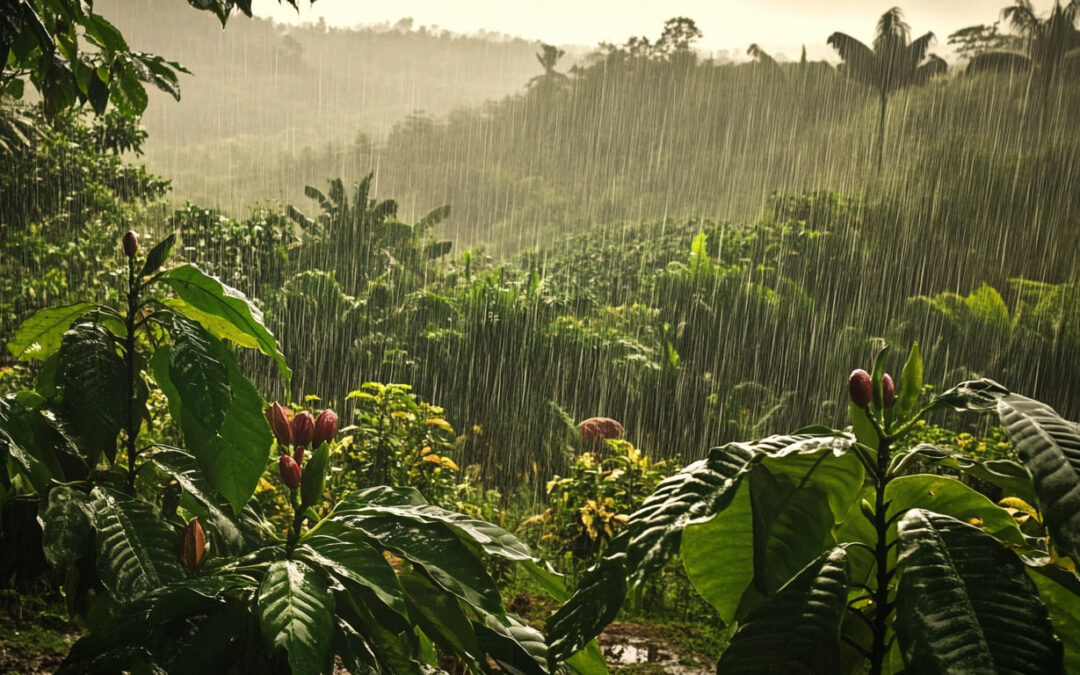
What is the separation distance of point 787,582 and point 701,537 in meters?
0.09

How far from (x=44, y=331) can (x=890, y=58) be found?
55.7 ft

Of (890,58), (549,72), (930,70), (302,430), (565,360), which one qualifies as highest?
(549,72)

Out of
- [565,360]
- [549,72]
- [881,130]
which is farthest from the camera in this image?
[549,72]

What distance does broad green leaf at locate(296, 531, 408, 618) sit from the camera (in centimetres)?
67

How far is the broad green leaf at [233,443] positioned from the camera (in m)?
0.80

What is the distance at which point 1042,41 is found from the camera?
13797mm

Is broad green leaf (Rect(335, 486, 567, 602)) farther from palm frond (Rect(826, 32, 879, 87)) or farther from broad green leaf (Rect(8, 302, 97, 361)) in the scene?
palm frond (Rect(826, 32, 879, 87))

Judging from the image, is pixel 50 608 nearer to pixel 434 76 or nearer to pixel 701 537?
pixel 701 537

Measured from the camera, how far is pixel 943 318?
7871 mm

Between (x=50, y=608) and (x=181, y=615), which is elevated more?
(x=181, y=615)

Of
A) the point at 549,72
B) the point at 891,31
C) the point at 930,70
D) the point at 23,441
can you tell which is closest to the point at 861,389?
the point at 23,441

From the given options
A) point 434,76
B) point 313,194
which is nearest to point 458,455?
point 313,194

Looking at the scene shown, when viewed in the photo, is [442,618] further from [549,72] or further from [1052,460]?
[549,72]

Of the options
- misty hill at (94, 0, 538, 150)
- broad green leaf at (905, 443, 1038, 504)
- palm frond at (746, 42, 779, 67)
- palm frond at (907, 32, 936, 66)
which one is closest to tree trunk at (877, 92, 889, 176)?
palm frond at (907, 32, 936, 66)
